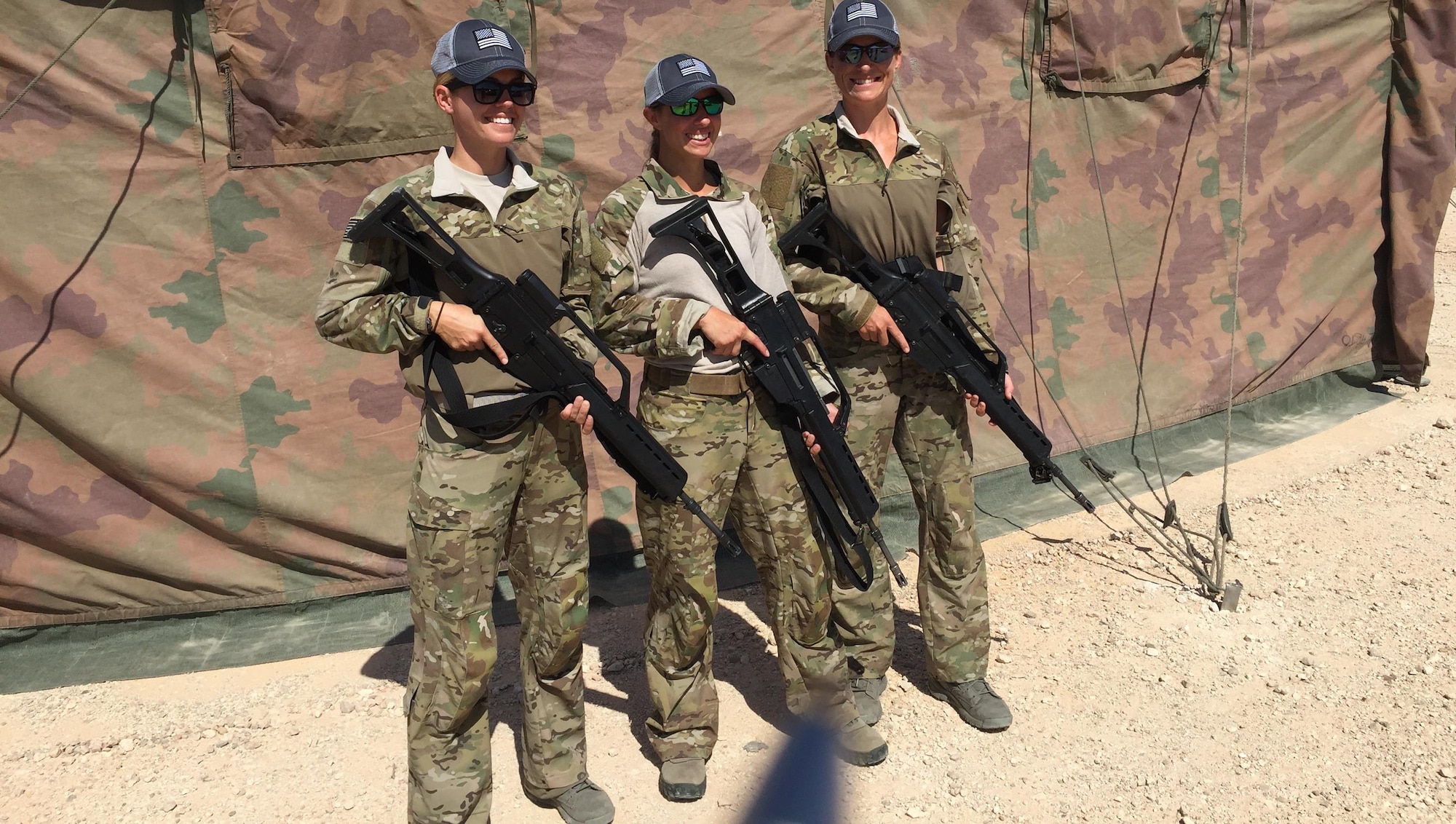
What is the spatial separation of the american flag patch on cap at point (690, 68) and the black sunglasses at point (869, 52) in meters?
0.63

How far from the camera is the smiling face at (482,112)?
2807mm

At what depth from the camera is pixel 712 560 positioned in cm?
329

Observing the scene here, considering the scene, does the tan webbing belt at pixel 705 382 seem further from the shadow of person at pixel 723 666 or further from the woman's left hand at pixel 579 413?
the shadow of person at pixel 723 666

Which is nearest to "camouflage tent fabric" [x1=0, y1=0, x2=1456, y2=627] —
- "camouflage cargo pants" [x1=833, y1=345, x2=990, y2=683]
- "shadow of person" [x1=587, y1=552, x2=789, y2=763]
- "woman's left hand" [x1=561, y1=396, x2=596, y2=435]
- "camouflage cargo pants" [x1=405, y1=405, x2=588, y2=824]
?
"shadow of person" [x1=587, y1=552, x2=789, y2=763]

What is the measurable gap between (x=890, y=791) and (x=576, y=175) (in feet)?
8.75

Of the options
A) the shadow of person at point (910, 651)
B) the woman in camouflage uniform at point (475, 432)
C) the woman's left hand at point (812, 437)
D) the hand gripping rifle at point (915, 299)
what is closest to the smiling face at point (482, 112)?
the woman in camouflage uniform at point (475, 432)

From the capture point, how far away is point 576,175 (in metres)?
4.53

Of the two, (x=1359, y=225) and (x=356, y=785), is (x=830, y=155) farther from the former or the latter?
(x=1359, y=225)

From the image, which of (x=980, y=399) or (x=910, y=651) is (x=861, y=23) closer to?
(x=980, y=399)

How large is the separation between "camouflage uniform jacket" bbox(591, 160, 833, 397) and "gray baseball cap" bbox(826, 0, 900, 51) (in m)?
0.61

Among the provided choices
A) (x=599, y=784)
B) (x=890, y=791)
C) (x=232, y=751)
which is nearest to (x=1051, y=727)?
(x=890, y=791)

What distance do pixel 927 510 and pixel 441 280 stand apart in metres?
1.81

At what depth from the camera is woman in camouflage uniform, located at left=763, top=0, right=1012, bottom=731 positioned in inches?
136

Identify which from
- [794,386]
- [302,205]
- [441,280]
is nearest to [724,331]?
[794,386]
